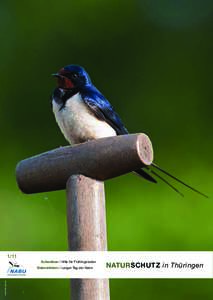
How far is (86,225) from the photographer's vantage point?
1.57 meters

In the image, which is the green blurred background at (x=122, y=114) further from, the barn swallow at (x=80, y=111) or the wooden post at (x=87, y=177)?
the wooden post at (x=87, y=177)

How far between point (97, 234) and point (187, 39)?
5.35 ft

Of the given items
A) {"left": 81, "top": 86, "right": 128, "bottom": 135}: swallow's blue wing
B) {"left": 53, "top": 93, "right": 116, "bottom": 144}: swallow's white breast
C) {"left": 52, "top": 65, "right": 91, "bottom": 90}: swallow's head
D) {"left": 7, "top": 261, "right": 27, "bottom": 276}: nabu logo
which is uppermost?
{"left": 52, "top": 65, "right": 91, "bottom": 90}: swallow's head

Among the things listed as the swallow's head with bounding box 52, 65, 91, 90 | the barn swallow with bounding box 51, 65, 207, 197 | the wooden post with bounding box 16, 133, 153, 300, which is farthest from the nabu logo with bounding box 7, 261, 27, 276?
the swallow's head with bounding box 52, 65, 91, 90

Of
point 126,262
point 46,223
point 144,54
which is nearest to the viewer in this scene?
point 126,262

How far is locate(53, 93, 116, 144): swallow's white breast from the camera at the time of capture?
7.21 feet

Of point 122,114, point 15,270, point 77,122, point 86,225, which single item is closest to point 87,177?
point 86,225

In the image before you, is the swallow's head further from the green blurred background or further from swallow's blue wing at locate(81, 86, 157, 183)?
the green blurred background

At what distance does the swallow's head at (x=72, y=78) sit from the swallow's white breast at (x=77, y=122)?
0.08m

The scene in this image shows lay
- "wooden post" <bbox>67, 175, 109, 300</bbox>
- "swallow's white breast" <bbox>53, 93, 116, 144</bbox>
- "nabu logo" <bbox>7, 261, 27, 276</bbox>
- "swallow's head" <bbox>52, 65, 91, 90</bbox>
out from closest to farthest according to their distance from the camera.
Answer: "wooden post" <bbox>67, 175, 109, 300</bbox>, "nabu logo" <bbox>7, 261, 27, 276</bbox>, "swallow's white breast" <bbox>53, 93, 116, 144</bbox>, "swallow's head" <bbox>52, 65, 91, 90</bbox>

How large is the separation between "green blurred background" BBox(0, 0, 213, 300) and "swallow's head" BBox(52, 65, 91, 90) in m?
0.38

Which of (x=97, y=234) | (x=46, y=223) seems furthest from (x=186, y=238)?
(x=97, y=234)

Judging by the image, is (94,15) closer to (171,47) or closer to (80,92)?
(171,47)

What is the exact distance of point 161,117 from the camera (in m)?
2.82
